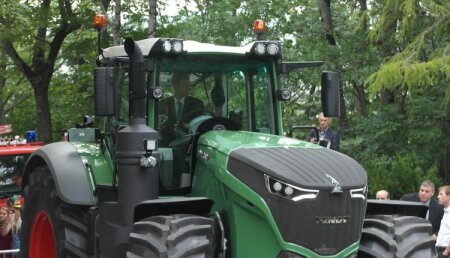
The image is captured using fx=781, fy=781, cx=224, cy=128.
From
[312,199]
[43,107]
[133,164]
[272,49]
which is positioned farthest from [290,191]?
[43,107]

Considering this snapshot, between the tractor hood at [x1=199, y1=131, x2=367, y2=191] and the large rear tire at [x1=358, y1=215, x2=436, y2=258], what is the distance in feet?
1.61

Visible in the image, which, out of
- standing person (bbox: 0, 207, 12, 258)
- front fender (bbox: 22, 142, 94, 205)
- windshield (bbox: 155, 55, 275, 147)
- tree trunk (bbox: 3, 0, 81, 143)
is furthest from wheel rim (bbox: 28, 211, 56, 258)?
tree trunk (bbox: 3, 0, 81, 143)

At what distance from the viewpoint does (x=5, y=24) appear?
19.3 meters

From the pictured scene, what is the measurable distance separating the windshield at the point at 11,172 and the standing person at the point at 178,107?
728cm

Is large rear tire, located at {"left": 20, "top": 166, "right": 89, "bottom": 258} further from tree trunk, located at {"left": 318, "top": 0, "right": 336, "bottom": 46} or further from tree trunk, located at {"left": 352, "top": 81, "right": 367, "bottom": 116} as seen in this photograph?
tree trunk, located at {"left": 352, "top": 81, "right": 367, "bottom": 116}

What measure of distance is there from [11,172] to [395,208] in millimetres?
8530

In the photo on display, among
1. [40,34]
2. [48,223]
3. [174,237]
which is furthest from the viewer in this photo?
[40,34]

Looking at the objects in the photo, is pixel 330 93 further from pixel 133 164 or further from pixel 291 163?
pixel 133 164

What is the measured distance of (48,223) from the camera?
7852mm

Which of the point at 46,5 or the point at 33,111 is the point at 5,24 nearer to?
the point at 46,5

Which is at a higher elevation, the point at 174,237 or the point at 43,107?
the point at 43,107

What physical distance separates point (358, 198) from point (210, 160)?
1.26 meters

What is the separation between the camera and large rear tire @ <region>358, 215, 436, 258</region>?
6016mm

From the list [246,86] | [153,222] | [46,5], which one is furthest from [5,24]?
[153,222]
